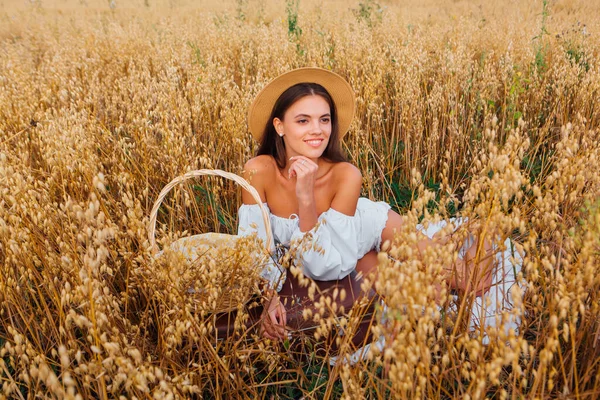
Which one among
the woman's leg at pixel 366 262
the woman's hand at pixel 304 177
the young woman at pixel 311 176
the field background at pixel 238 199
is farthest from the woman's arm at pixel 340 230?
the field background at pixel 238 199

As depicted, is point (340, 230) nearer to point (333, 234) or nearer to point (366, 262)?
point (333, 234)

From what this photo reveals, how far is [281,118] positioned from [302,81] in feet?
0.63

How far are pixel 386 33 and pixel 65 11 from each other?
8552 mm

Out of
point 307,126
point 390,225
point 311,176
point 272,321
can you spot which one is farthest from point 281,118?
point 272,321

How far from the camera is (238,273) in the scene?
131 cm

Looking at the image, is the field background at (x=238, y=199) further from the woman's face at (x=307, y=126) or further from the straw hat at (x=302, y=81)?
the woman's face at (x=307, y=126)

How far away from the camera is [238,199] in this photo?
225cm

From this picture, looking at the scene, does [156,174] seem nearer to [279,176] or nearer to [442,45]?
[279,176]

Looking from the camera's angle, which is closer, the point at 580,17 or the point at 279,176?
the point at 279,176

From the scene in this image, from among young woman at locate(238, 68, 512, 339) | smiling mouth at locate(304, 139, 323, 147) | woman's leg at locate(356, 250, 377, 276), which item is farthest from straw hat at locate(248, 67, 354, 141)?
woman's leg at locate(356, 250, 377, 276)

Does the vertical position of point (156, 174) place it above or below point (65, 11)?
below

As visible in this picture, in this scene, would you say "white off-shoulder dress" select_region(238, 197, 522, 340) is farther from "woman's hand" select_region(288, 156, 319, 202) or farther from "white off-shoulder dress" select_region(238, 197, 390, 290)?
"woman's hand" select_region(288, 156, 319, 202)

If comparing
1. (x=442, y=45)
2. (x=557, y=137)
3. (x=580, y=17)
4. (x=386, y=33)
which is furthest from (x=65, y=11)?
(x=557, y=137)

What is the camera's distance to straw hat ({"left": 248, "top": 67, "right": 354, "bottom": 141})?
6.45ft
